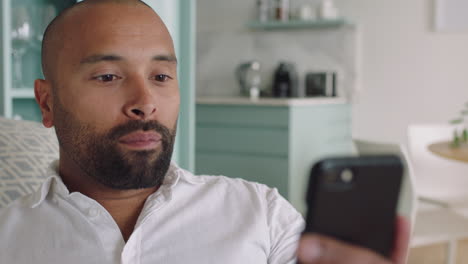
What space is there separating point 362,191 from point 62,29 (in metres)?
0.62

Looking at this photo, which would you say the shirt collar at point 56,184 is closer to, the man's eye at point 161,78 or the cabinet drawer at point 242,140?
the man's eye at point 161,78

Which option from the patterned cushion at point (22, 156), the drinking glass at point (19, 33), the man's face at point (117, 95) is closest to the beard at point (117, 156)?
the man's face at point (117, 95)

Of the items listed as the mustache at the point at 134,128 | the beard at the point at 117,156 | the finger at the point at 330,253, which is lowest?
the finger at the point at 330,253

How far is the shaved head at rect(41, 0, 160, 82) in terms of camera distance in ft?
3.11

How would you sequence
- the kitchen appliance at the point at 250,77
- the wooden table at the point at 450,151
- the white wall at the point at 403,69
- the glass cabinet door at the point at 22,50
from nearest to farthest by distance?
the glass cabinet door at the point at 22,50 < the wooden table at the point at 450,151 < the white wall at the point at 403,69 < the kitchen appliance at the point at 250,77

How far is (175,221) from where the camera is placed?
91cm

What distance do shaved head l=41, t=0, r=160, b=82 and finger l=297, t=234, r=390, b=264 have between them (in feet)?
1.89

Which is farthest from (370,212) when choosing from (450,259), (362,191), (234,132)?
(234,132)

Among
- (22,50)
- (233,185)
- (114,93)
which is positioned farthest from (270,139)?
(114,93)

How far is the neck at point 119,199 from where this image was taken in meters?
0.93

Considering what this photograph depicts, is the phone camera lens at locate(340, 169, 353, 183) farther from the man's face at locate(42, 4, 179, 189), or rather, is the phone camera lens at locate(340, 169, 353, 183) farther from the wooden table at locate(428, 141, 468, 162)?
the wooden table at locate(428, 141, 468, 162)

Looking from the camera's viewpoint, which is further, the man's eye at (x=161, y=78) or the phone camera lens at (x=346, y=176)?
the man's eye at (x=161, y=78)

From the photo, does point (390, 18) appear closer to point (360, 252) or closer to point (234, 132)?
point (234, 132)

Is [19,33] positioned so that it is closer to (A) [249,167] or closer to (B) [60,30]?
(B) [60,30]
